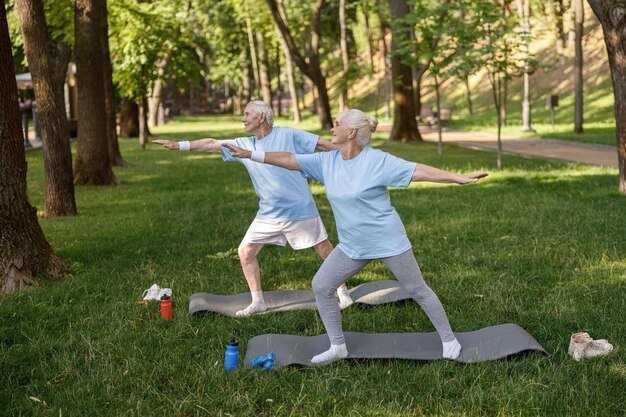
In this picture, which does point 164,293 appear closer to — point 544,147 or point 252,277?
point 252,277

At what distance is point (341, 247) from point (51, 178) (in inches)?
348

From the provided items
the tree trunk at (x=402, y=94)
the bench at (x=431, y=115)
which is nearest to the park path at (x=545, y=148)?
the tree trunk at (x=402, y=94)

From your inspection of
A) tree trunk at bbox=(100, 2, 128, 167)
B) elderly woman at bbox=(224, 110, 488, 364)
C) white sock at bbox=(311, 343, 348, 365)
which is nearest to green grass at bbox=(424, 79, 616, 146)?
tree trunk at bbox=(100, 2, 128, 167)

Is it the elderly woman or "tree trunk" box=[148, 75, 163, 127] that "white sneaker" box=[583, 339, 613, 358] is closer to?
the elderly woman

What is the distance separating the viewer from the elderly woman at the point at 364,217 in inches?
217

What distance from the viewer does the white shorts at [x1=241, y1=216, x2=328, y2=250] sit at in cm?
714

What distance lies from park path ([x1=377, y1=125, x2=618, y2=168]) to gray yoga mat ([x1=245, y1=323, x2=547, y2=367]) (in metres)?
13.6

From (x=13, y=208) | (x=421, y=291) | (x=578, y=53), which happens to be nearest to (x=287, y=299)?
(x=421, y=291)

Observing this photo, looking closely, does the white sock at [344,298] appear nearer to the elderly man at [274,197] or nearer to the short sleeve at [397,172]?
the elderly man at [274,197]

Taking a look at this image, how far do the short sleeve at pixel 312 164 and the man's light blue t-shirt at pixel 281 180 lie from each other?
3.27 ft

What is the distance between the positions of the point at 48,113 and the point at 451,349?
9.00 meters

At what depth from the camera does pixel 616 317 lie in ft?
21.2

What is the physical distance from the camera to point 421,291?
564 cm

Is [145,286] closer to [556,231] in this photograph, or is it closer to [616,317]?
[616,317]
